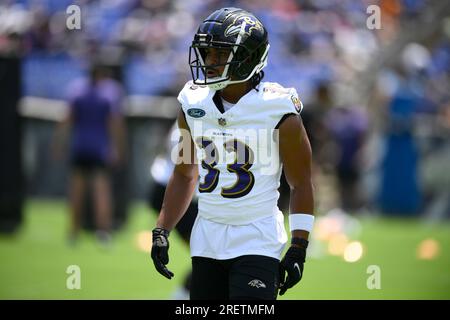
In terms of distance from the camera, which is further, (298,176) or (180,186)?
(180,186)

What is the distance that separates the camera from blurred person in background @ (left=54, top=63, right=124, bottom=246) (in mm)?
11203

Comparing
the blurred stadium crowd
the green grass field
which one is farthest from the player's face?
the blurred stadium crowd

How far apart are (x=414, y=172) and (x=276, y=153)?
9630 mm

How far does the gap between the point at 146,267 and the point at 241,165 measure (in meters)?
5.41

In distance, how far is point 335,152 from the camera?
14.1 metres

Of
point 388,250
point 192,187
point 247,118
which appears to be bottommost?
point 388,250

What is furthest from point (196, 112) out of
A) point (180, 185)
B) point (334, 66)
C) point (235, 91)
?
point (334, 66)

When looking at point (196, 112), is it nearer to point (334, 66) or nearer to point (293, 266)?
point (293, 266)

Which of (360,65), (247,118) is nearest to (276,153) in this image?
(247,118)

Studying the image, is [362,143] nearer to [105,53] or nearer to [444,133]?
[444,133]

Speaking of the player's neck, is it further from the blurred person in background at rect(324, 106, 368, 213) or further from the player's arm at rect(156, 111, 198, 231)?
the blurred person in background at rect(324, 106, 368, 213)

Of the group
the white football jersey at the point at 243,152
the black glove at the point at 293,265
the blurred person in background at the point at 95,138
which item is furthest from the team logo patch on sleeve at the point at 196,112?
the blurred person in background at the point at 95,138

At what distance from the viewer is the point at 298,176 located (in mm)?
4656

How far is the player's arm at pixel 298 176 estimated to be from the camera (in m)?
4.61
